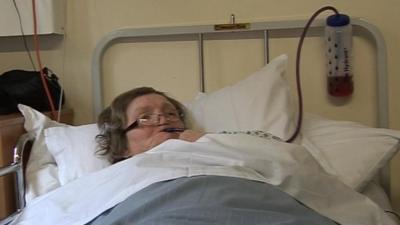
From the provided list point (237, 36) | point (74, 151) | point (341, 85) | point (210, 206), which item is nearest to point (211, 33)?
point (237, 36)

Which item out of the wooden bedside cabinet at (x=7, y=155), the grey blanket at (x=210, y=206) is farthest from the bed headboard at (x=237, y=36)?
the grey blanket at (x=210, y=206)

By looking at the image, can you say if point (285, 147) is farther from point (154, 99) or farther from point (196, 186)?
point (154, 99)

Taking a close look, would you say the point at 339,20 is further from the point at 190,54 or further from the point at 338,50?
the point at 190,54

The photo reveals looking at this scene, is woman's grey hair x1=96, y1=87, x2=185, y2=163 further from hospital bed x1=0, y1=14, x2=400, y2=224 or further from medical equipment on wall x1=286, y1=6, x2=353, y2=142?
medical equipment on wall x1=286, y1=6, x2=353, y2=142

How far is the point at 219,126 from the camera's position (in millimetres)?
1609

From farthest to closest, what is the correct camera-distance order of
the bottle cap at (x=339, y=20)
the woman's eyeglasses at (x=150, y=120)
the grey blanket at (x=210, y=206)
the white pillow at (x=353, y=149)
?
the bottle cap at (x=339, y=20)
the woman's eyeglasses at (x=150, y=120)
the white pillow at (x=353, y=149)
the grey blanket at (x=210, y=206)

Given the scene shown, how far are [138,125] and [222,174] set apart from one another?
0.47m

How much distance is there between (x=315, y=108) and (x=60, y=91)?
3.23ft

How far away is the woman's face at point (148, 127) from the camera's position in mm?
1498

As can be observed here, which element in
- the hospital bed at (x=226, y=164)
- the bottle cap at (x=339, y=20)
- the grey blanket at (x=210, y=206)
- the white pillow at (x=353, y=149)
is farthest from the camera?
the bottle cap at (x=339, y=20)

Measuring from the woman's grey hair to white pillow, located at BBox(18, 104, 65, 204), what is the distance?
174mm

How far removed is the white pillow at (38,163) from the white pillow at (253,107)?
0.48 metres

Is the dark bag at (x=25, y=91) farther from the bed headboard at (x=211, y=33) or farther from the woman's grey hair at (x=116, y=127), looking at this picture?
the woman's grey hair at (x=116, y=127)

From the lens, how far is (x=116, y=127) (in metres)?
1.56
